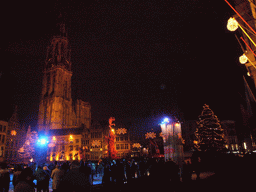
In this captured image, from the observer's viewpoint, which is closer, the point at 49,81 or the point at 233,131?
the point at 233,131

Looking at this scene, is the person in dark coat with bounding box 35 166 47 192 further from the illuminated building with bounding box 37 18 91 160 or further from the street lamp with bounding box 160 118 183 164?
the illuminated building with bounding box 37 18 91 160

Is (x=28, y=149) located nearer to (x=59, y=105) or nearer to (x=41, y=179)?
(x=59, y=105)

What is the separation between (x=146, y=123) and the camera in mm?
64188

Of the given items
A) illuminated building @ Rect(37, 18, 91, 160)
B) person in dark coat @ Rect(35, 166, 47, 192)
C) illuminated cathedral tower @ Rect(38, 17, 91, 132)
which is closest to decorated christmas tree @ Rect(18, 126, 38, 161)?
illuminated building @ Rect(37, 18, 91, 160)

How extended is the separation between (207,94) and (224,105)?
5970 millimetres

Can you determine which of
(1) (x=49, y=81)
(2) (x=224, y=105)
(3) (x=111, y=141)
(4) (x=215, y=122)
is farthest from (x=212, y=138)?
(1) (x=49, y=81)

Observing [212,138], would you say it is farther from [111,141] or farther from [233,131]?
[233,131]

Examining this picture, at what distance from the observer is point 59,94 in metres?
77.8

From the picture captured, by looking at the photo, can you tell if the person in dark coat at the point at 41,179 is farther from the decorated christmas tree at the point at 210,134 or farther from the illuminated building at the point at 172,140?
the decorated christmas tree at the point at 210,134

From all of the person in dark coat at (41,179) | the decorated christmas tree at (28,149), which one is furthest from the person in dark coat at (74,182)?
the decorated christmas tree at (28,149)

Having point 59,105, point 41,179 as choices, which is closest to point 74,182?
point 41,179

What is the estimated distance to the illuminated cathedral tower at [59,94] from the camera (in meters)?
74.2

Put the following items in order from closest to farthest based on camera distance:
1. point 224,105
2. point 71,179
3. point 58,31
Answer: point 71,179, point 224,105, point 58,31

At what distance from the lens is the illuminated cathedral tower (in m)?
74.2
